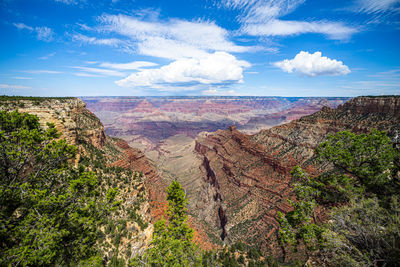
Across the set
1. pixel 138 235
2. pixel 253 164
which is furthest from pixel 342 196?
pixel 253 164

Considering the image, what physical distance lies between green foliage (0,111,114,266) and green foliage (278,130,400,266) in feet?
47.0

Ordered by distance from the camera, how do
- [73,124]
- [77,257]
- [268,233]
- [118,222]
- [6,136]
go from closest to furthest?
[6,136], [77,257], [118,222], [73,124], [268,233]

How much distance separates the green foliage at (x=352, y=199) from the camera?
31.3 ft

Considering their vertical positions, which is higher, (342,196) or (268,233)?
(342,196)

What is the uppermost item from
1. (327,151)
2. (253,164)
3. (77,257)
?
(327,151)

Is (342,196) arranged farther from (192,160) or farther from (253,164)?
(192,160)

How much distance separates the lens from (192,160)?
142m

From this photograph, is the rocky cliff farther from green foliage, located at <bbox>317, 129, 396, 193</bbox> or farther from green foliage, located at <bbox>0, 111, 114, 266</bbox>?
green foliage, located at <bbox>317, 129, 396, 193</bbox>

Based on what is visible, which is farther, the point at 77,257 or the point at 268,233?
the point at 268,233

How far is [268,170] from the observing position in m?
60.4

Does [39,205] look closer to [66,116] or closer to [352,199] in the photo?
[352,199]

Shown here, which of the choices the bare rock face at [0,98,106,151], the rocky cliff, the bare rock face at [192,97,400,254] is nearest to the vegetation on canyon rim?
the bare rock face at [0,98,106,151]

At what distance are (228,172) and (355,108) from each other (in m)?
60.7

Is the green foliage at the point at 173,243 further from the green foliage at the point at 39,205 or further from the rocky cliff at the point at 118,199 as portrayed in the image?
the rocky cliff at the point at 118,199
